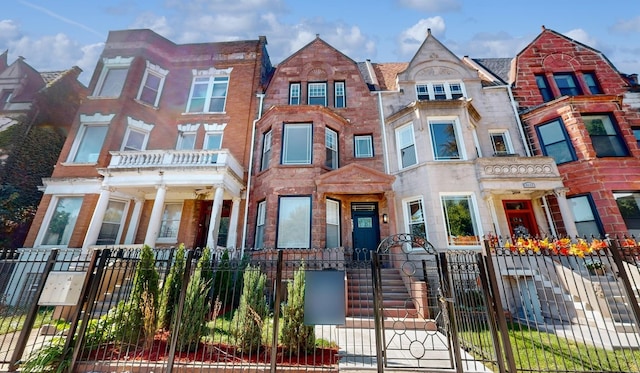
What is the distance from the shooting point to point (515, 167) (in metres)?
11.3

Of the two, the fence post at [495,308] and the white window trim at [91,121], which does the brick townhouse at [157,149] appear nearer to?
the white window trim at [91,121]

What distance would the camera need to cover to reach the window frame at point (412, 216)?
1144cm

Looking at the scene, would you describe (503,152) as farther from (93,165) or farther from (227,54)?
(93,165)

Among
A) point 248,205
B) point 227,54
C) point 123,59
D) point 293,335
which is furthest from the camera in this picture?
point 227,54

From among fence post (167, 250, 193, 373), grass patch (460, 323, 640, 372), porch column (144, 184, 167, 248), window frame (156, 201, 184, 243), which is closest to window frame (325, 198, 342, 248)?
grass patch (460, 323, 640, 372)

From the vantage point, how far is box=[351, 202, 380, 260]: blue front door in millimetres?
12045

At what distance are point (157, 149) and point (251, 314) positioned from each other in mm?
12396

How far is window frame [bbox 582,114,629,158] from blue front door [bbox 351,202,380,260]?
33.8 feet

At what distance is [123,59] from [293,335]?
60.5 feet

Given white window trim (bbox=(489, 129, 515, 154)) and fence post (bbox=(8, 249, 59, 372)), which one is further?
white window trim (bbox=(489, 129, 515, 154))

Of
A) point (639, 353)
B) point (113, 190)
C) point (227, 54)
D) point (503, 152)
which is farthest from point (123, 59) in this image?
point (639, 353)

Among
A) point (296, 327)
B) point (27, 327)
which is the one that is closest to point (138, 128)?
point (27, 327)

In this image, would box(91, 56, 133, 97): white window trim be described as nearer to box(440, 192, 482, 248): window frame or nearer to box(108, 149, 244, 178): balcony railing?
box(108, 149, 244, 178): balcony railing

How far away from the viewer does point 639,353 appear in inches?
212
